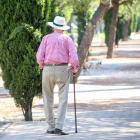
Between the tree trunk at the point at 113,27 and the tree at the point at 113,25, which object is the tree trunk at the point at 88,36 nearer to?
the tree at the point at 113,25

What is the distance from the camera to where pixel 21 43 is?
6.31 metres

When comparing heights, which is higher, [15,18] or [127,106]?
[15,18]

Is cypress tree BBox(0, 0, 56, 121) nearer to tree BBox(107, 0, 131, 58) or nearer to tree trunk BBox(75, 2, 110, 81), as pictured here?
tree trunk BBox(75, 2, 110, 81)

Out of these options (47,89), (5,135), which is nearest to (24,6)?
(47,89)

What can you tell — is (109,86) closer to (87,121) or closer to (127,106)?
(127,106)

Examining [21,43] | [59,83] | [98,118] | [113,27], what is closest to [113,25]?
[113,27]

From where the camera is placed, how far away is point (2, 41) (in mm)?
6414

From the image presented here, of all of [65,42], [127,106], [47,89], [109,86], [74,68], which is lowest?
[109,86]

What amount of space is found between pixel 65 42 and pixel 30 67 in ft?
4.05

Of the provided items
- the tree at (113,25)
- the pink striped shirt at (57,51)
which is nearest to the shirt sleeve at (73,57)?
the pink striped shirt at (57,51)

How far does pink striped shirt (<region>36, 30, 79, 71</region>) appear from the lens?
5309 millimetres

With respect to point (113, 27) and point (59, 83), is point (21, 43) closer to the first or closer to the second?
point (59, 83)

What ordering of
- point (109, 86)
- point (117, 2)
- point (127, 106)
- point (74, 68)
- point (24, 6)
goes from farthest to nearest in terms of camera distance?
point (117, 2) < point (109, 86) < point (127, 106) < point (24, 6) < point (74, 68)

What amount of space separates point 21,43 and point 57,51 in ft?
4.10
